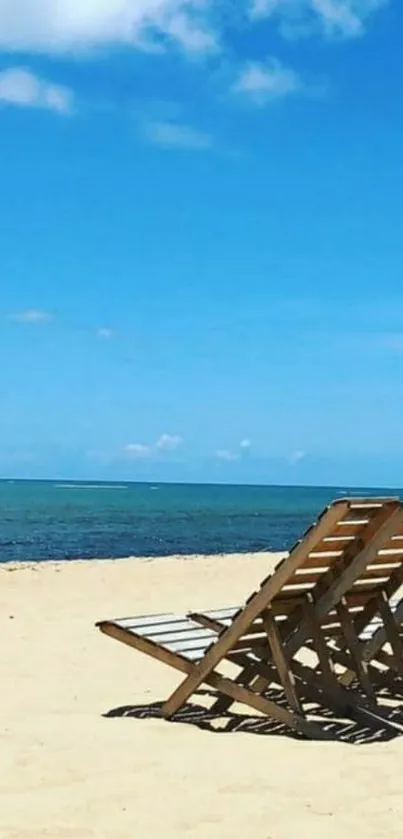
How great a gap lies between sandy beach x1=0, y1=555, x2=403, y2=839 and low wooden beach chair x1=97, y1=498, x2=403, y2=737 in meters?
0.26

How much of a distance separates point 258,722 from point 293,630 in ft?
1.81

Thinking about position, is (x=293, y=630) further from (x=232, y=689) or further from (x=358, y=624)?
(x=358, y=624)

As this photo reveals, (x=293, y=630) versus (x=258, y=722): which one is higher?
(x=293, y=630)

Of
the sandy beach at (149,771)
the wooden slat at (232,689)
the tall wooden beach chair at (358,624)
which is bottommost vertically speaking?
the sandy beach at (149,771)

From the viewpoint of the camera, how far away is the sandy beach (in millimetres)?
→ 4312

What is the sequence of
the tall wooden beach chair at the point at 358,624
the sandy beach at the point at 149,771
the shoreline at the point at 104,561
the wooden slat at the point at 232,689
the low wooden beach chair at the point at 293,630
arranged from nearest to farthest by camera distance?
1. the sandy beach at the point at 149,771
2. the low wooden beach chair at the point at 293,630
3. the wooden slat at the point at 232,689
4. the tall wooden beach chair at the point at 358,624
5. the shoreline at the point at 104,561

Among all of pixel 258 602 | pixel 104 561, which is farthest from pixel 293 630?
pixel 104 561

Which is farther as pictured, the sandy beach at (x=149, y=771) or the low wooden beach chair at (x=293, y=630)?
the low wooden beach chair at (x=293, y=630)

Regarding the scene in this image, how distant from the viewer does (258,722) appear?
6.24 m

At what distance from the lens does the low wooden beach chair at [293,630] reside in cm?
560

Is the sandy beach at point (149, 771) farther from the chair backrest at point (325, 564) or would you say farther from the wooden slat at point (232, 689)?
the chair backrest at point (325, 564)

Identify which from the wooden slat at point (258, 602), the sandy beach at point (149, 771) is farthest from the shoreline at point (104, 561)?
the wooden slat at point (258, 602)

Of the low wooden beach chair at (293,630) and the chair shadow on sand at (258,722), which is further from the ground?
the low wooden beach chair at (293,630)

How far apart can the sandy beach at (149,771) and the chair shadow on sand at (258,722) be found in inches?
2.1
